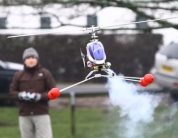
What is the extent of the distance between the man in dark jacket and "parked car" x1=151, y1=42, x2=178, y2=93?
573 centimetres

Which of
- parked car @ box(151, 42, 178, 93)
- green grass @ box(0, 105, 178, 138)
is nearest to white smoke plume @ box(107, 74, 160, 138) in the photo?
green grass @ box(0, 105, 178, 138)

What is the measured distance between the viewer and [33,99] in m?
11.5

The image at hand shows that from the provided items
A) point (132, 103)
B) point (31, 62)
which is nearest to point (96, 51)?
point (132, 103)

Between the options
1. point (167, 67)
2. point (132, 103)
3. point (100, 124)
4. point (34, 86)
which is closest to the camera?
point (132, 103)

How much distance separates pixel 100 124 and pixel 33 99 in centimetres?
291

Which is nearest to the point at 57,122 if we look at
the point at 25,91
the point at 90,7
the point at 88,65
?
the point at 90,7

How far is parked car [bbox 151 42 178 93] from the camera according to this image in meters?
17.3

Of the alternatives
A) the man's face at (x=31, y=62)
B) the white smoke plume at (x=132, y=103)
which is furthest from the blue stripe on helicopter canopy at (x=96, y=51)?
the man's face at (x=31, y=62)

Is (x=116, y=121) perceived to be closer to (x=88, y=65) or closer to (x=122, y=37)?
(x=88, y=65)

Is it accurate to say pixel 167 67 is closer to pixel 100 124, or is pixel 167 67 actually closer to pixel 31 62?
pixel 100 124

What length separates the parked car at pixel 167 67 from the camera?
17328mm

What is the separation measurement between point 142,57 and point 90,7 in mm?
9575

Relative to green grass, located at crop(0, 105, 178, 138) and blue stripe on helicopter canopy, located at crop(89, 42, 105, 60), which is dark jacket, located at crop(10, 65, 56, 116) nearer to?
green grass, located at crop(0, 105, 178, 138)

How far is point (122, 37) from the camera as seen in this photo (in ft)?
77.2
